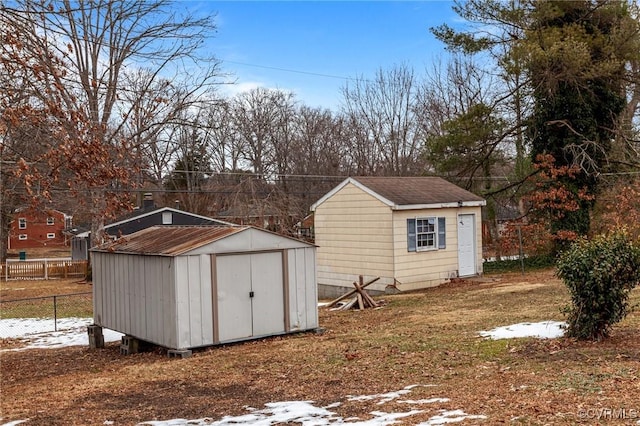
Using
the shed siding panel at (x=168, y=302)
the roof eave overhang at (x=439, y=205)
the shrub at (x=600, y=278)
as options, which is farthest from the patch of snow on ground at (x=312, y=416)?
the roof eave overhang at (x=439, y=205)

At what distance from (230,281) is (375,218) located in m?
8.82

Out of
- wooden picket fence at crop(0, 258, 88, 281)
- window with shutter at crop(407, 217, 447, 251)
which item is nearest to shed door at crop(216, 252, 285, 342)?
window with shutter at crop(407, 217, 447, 251)

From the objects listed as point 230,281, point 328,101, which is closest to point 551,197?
point 230,281

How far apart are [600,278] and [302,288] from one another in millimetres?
5803

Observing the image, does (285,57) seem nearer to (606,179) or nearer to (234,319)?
(606,179)

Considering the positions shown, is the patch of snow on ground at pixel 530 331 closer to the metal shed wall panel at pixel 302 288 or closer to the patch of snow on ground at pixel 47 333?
the metal shed wall panel at pixel 302 288

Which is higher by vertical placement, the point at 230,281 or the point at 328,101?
the point at 328,101

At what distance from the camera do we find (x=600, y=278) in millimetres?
7777

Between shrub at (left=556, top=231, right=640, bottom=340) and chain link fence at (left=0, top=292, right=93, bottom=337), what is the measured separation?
11.9 metres

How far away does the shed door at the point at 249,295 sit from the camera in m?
11.0

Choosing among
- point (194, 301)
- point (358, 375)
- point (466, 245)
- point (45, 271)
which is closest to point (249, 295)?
point (194, 301)

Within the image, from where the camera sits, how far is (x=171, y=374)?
30.0 ft

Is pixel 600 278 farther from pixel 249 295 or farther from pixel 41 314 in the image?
pixel 41 314

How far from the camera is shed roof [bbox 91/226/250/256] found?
10.9 m
